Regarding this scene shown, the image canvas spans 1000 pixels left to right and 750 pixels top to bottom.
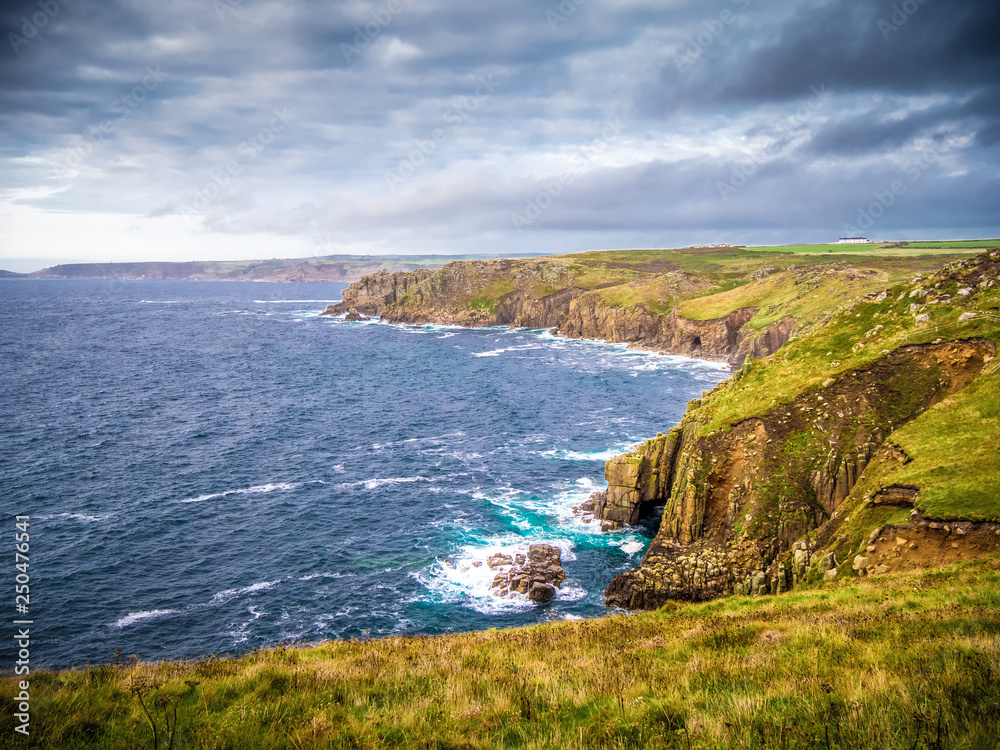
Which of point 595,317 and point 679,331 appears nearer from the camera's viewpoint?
point 679,331

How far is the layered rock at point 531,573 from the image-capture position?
125 ft

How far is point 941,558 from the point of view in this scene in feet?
78.7

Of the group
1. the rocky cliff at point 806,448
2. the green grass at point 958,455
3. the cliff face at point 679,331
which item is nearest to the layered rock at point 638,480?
the rocky cliff at point 806,448

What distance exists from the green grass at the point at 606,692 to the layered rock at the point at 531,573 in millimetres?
20118

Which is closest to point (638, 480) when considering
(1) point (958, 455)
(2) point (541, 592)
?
(2) point (541, 592)

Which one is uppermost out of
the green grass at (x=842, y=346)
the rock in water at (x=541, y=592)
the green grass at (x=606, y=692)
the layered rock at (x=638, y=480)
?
the green grass at (x=842, y=346)

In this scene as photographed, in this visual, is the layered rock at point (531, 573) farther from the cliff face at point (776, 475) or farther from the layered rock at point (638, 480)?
the layered rock at point (638, 480)

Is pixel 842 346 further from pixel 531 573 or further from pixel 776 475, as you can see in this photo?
pixel 531 573

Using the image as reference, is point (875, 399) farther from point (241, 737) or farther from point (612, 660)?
point (241, 737)

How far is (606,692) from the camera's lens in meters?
12.1

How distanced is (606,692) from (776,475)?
28.6m

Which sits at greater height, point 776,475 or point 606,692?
point 606,692

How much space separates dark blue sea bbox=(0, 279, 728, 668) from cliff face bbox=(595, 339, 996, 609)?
5.43 metres

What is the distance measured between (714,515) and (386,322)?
565 ft
